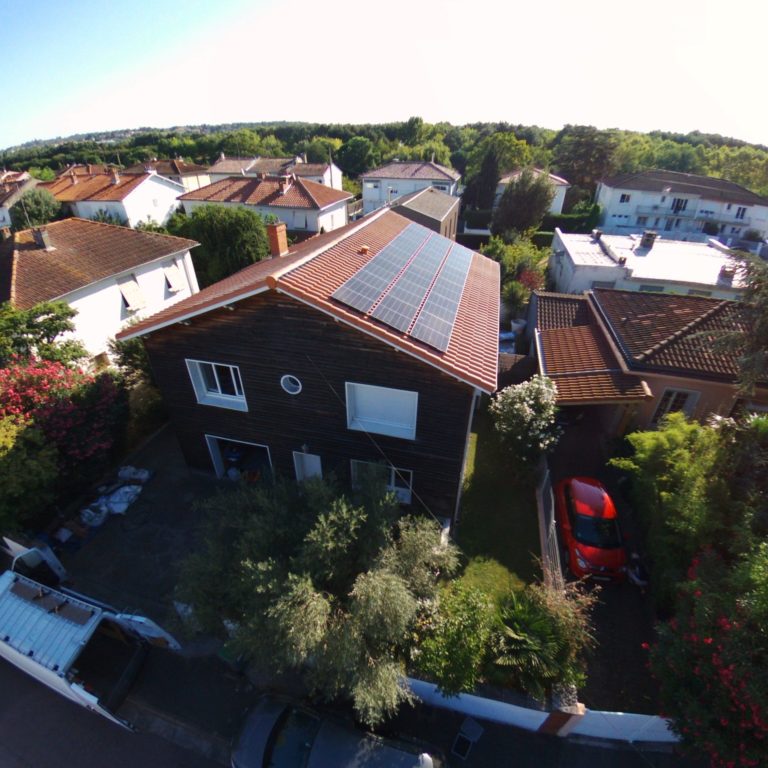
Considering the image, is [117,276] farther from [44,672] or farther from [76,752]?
[76,752]

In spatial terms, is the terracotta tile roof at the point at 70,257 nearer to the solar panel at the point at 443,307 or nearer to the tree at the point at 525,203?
the solar panel at the point at 443,307

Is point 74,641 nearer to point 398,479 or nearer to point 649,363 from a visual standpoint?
point 398,479

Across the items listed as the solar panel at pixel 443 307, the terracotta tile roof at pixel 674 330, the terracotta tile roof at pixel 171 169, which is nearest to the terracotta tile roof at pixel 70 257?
the solar panel at pixel 443 307

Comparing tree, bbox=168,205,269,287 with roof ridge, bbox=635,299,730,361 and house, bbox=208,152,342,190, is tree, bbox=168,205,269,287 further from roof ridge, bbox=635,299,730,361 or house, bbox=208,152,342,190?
house, bbox=208,152,342,190

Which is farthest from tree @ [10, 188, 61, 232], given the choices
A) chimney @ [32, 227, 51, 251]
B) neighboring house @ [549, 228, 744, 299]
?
neighboring house @ [549, 228, 744, 299]

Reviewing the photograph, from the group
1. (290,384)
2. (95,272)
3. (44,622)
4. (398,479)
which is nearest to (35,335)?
(95,272)
